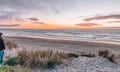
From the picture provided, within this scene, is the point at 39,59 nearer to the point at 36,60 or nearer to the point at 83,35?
the point at 36,60

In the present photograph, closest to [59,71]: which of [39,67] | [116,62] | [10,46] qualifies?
[39,67]

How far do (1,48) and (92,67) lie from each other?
4579mm

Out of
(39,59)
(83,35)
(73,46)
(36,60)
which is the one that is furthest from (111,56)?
(83,35)

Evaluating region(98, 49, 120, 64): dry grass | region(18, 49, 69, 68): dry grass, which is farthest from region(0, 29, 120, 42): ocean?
region(18, 49, 69, 68): dry grass

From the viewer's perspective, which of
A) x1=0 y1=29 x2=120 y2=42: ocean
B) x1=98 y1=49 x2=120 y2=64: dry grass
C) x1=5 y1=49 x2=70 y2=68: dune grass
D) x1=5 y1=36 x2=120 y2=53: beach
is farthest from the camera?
x1=0 y1=29 x2=120 y2=42: ocean

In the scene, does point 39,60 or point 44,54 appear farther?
point 44,54

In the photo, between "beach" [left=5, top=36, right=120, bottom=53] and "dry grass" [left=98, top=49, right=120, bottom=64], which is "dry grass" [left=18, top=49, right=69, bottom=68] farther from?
"beach" [left=5, top=36, right=120, bottom=53]

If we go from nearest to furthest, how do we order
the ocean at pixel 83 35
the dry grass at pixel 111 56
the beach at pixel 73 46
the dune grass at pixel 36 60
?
the dune grass at pixel 36 60, the dry grass at pixel 111 56, the beach at pixel 73 46, the ocean at pixel 83 35

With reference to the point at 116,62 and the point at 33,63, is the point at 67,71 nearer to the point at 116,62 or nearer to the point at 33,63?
the point at 33,63

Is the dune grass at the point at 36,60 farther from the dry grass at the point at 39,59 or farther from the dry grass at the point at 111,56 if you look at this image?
the dry grass at the point at 111,56

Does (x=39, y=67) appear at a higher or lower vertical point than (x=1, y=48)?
lower

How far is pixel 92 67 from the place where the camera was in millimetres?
9945

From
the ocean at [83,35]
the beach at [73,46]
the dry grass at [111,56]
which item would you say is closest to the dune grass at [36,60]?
the dry grass at [111,56]

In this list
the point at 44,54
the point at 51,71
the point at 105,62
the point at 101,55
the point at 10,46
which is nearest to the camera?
the point at 51,71
